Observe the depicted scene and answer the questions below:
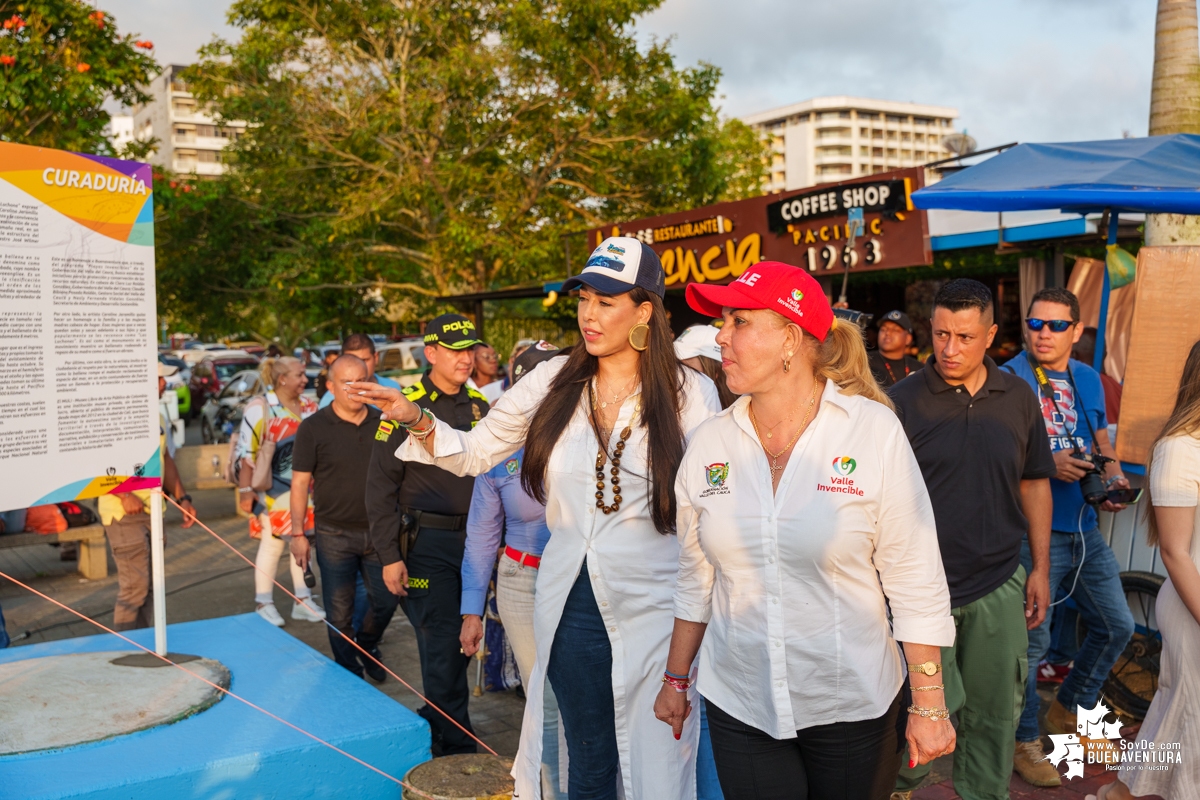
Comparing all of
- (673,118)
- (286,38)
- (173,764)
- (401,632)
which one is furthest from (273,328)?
(173,764)

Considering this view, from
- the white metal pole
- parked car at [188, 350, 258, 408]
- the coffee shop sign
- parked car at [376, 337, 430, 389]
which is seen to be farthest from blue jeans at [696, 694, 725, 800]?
parked car at [188, 350, 258, 408]

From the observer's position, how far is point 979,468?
3.76 metres

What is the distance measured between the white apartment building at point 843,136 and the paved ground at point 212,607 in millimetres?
149159

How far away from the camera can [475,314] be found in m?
18.6

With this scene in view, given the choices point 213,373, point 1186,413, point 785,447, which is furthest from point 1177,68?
point 213,373

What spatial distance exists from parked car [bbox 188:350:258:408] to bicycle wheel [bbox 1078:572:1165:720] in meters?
22.6

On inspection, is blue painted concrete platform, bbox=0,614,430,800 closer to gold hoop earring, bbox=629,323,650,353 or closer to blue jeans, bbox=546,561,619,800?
blue jeans, bbox=546,561,619,800

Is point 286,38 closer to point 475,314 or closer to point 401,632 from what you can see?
point 475,314

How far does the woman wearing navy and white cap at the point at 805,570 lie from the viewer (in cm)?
247

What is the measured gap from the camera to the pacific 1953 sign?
10148 millimetres

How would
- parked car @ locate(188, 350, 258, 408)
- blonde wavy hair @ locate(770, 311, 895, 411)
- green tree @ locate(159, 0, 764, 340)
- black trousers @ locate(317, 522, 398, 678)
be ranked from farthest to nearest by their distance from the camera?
parked car @ locate(188, 350, 258, 408) → green tree @ locate(159, 0, 764, 340) → black trousers @ locate(317, 522, 398, 678) → blonde wavy hair @ locate(770, 311, 895, 411)

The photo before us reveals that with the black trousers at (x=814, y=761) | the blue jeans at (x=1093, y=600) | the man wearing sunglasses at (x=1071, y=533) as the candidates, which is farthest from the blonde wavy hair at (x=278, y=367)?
the black trousers at (x=814, y=761)

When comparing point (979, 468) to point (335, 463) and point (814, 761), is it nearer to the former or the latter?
point (814, 761)

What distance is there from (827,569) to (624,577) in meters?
0.68
